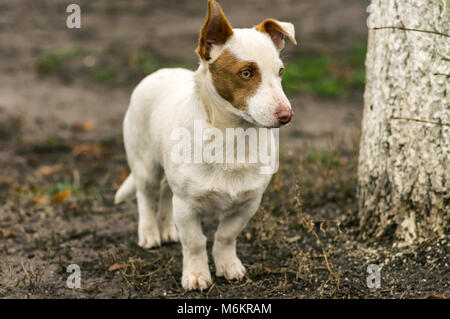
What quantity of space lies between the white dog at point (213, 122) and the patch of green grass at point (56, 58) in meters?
5.54

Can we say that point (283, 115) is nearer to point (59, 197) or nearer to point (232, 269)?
point (232, 269)

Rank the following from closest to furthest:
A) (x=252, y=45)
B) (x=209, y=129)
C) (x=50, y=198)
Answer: (x=252, y=45)
(x=209, y=129)
(x=50, y=198)

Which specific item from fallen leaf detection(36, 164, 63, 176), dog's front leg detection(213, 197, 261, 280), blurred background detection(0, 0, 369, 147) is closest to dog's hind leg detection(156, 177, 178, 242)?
dog's front leg detection(213, 197, 261, 280)

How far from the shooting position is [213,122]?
3.36 m

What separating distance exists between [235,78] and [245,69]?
80 millimetres

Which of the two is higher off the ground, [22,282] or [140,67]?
[140,67]

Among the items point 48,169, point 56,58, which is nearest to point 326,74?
point 56,58

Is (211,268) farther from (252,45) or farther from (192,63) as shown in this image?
(192,63)

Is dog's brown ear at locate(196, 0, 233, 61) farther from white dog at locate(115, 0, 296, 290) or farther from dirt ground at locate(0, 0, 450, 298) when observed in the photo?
dirt ground at locate(0, 0, 450, 298)

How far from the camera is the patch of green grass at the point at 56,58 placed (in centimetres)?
925

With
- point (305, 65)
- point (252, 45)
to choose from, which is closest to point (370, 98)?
point (252, 45)

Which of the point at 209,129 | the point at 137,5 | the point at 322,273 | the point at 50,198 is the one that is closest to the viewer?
the point at 209,129

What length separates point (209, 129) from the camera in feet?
11.1
